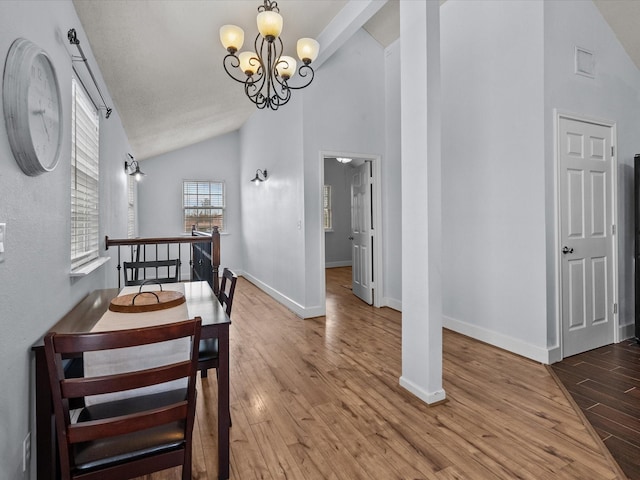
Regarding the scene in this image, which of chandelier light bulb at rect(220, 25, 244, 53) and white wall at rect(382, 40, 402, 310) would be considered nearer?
chandelier light bulb at rect(220, 25, 244, 53)

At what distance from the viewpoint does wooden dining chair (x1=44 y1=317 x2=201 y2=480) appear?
1072 millimetres

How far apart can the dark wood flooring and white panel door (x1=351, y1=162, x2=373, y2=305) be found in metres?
2.53

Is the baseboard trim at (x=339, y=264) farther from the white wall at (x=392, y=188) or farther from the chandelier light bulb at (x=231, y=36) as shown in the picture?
the chandelier light bulb at (x=231, y=36)

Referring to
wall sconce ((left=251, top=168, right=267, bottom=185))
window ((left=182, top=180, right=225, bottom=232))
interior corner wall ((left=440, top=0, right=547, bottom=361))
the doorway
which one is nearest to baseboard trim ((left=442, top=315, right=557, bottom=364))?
interior corner wall ((left=440, top=0, right=547, bottom=361))

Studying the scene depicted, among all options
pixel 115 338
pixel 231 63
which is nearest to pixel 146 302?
pixel 115 338

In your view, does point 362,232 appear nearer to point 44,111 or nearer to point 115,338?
point 44,111

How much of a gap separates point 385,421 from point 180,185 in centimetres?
670

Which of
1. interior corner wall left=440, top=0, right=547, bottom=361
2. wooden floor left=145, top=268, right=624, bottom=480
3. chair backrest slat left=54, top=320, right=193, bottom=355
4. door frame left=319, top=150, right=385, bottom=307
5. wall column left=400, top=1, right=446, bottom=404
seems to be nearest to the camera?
chair backrest slat left=54, top=320, right=193, bottom=355

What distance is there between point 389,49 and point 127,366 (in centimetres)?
483

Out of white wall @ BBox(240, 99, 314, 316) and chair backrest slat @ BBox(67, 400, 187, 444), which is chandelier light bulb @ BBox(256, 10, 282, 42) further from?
chair backrest slat @ BBox(67, 400, 187, 444)

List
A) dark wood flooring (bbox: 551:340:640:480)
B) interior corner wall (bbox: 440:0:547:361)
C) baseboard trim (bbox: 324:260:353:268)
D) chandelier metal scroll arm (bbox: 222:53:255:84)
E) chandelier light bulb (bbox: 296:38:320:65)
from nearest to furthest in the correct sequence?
dark wood flooring (bbox: 551:340:640:480), chandelier metal scroll arm (bbox: 222:53:255:84), chandelier light bulb (bbox: 296:38:320:65), interior corner wall (bbox: 440:0:547:361), baseboard trim (bbox: 324:260:353:268)

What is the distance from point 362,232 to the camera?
16.6 ft

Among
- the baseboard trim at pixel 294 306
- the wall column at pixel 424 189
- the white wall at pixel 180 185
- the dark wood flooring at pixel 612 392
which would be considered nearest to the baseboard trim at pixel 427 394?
the wall column at pixel 424 189

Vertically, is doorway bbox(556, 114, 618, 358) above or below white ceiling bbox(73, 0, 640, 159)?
below
